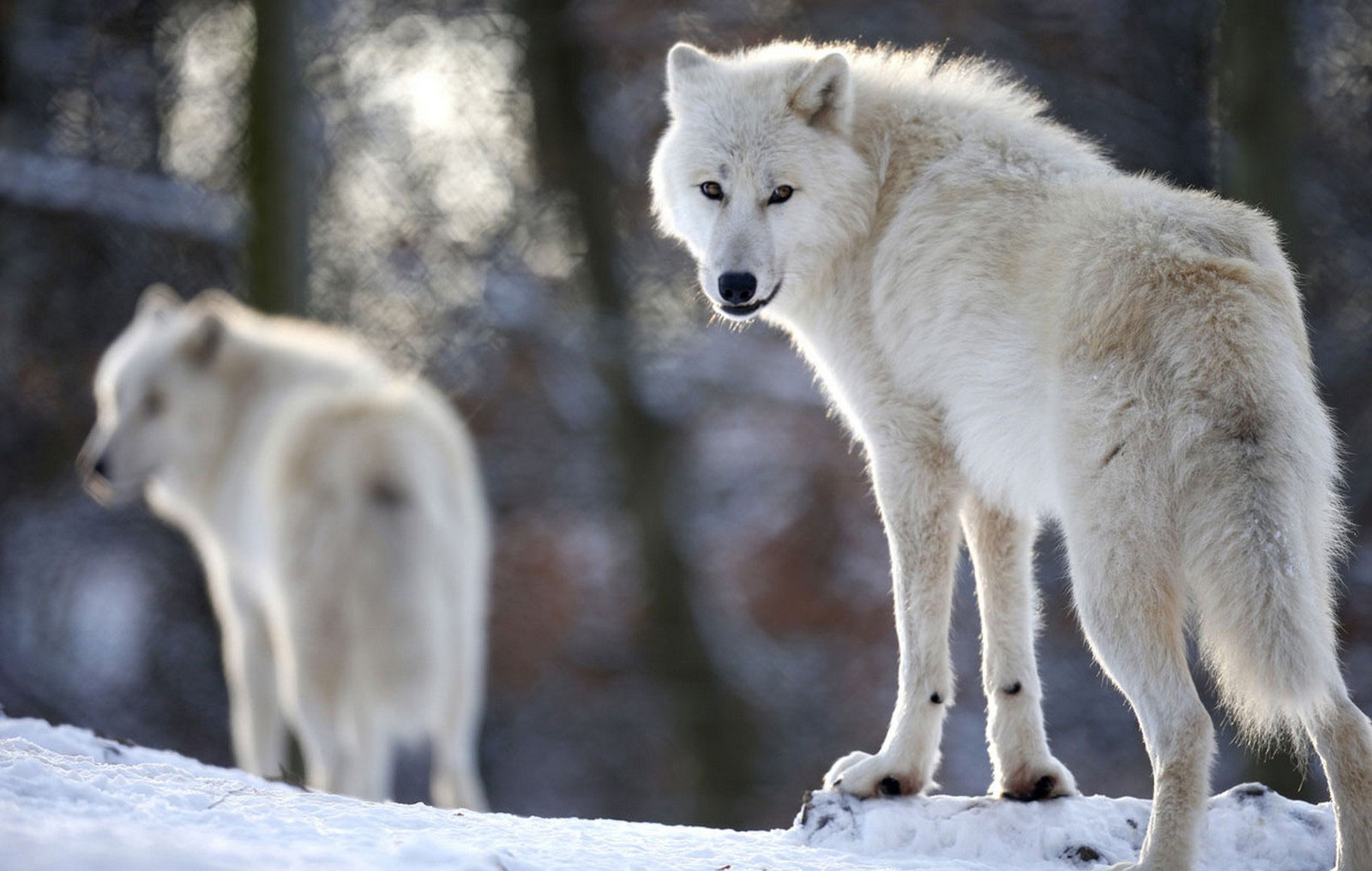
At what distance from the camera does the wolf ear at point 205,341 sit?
723cm

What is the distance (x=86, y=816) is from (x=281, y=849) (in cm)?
40

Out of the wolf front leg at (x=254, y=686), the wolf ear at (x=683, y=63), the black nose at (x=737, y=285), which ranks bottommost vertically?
the wolf front leg at (x=254, y=686)

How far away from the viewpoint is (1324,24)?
7.77 m

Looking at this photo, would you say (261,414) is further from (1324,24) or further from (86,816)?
(1324,24)

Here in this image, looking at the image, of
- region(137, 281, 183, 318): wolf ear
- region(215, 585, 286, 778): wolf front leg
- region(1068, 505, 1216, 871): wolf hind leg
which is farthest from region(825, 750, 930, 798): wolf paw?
region(137, 281, 183, 318): wolf ear

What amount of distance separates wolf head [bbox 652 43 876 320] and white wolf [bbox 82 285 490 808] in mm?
2925

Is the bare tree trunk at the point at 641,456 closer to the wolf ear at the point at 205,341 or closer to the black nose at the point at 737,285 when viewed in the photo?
the wolf ear at the point at 205,341

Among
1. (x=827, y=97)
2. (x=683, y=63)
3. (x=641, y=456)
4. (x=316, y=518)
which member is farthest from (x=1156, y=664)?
(x=641, y=456)

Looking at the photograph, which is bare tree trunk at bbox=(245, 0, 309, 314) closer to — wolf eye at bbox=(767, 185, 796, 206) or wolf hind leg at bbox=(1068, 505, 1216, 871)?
wolf eye at bbox=(767, 185, 796, 206)

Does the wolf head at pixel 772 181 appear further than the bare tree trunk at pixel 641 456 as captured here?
No

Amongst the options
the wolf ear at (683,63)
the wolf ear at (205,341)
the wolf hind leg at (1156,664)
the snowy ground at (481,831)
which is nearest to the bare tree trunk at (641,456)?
the wolf ear at (205,341)

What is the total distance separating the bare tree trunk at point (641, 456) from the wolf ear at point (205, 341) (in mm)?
4019

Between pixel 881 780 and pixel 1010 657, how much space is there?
1.50ft

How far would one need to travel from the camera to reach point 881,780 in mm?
3307
